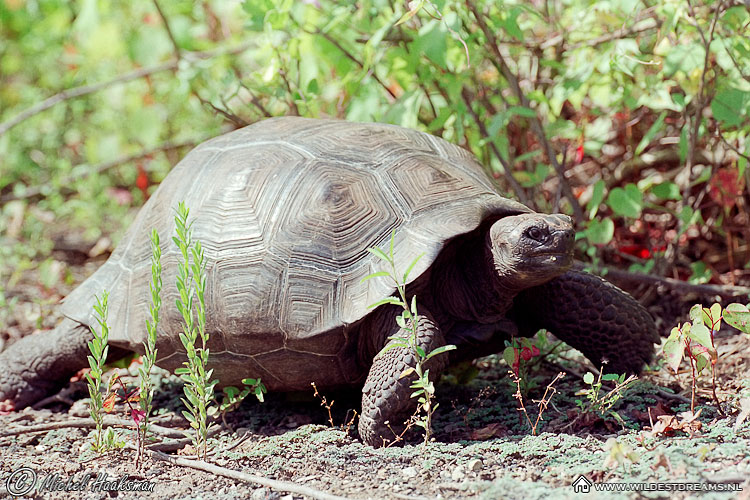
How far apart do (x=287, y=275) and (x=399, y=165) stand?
24.5 inches

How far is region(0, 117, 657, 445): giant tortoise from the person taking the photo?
9.19ft

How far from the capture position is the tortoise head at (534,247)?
9.00ft

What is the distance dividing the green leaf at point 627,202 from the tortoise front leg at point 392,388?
5.10 feet

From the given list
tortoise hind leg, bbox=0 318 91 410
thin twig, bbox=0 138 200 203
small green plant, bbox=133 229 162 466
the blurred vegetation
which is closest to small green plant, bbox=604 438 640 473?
small green plant, bbox=133 229 162 466

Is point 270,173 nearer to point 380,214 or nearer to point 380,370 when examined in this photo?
point 380,214

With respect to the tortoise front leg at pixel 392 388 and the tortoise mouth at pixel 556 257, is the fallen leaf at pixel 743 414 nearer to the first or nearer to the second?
the tortoise mouth at pixel 556 257

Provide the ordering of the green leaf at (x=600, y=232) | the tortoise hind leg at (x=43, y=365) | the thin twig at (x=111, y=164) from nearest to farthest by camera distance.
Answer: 1. the tortoise hind leg at (x=43, y=365)
2. the green leaf at (x=600, y=232)
3. the thin twig at (x=111, y=164)

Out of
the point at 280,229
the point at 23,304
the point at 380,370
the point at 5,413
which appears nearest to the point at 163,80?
the point at 23,304

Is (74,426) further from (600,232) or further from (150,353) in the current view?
(600,232)

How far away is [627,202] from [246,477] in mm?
2385

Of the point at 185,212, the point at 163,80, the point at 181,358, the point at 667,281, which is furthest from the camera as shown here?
the point at 163,80

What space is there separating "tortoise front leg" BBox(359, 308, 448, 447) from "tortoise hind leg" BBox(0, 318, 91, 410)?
1.56 metres

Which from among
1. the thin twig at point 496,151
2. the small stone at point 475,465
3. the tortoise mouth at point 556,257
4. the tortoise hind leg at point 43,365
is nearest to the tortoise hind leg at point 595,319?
the tortoise mouth at point 556,257

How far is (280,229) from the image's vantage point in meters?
2.96
